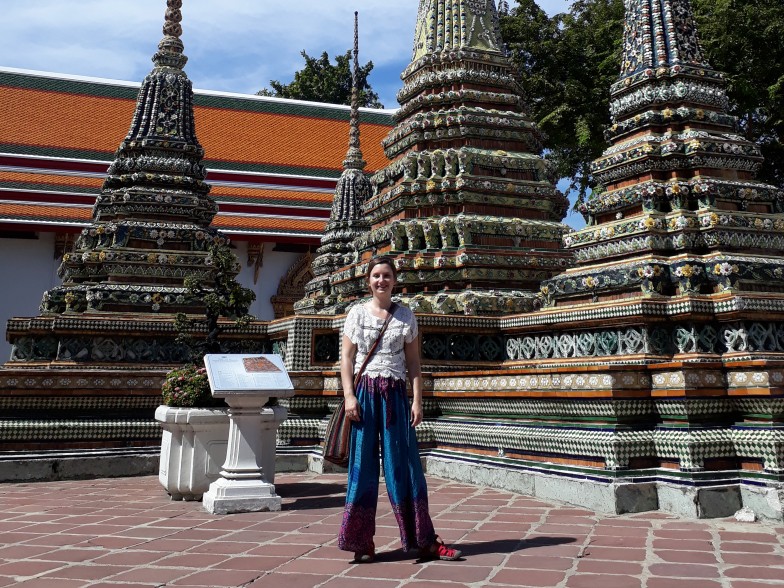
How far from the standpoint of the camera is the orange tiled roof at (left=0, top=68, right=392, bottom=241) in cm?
2039

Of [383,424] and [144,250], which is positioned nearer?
[383,424]

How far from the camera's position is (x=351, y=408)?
414 centimetres

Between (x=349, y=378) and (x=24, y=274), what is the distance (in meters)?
18.2

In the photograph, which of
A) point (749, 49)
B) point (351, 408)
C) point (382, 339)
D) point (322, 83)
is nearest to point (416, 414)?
point (351, 408)

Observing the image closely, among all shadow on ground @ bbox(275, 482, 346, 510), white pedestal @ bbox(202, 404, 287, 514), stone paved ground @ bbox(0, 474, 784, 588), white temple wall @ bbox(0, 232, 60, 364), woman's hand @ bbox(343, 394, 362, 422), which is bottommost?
stone paved ground @ bbox(0, 474, 784, 588)

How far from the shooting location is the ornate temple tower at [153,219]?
9578mm

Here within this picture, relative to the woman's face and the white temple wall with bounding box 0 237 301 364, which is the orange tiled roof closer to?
the white temple wall with bounding box 0 237 301 364

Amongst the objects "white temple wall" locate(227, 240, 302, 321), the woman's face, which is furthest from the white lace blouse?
"white temple wall" locate(227, 240, 302, 321)

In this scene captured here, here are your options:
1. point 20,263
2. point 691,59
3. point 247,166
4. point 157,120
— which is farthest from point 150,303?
point 247,166

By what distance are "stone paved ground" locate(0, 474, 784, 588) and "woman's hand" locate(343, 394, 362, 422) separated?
73 centimetres

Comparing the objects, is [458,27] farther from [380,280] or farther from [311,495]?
[380,280]

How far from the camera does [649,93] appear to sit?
7.63 meters

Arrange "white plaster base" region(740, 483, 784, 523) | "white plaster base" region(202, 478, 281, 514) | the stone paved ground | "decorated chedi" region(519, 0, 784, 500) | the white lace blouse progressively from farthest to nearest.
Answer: "white plaster base" region(202, 478, 281, 514), "decorated chedi" region(519, 0, 784, 500), "white plaster base" region(740, 483, 784, 523), the white lace blouse, the stone paved ground

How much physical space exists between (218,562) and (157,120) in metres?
8.35
